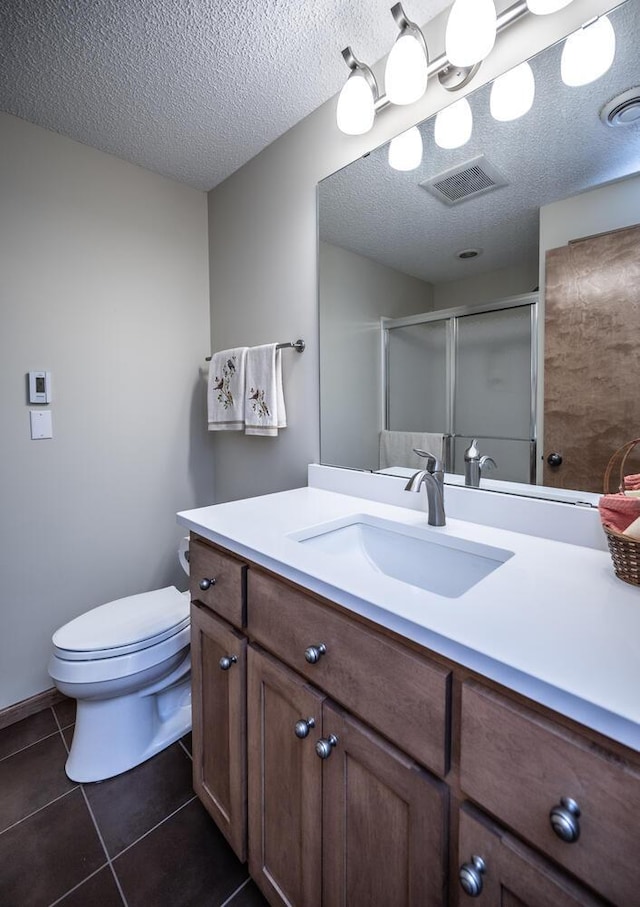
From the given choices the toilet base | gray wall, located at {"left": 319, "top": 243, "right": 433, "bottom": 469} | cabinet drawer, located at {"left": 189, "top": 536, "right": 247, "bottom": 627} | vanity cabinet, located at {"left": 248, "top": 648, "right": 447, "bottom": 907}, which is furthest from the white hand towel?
vanity cabinet, located at {"left": 248, "top": 648, "right": 447, "bottom": 907}

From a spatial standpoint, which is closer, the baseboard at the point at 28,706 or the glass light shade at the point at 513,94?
the glass light shade at the point at 513,94

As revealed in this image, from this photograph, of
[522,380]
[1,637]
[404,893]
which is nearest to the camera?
[404,893]

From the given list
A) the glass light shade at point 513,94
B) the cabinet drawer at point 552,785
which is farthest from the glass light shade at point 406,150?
the cabinet drawer at point 552,785

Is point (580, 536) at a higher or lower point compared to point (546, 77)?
lower

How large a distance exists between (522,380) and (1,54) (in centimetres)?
182

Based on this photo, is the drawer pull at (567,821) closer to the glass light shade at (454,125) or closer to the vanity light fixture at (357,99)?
the glass light shade at (454,125)

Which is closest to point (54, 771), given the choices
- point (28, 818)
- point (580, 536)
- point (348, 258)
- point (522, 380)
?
point (28, 818)

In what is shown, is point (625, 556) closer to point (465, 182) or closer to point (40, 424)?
point (465, 182)

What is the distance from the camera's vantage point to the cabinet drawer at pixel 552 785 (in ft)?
1.37

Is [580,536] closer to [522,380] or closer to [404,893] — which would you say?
[522,380]

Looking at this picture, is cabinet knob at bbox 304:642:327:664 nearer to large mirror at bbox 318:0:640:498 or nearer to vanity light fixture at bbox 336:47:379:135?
large mirror at bbox 318:0:640:498

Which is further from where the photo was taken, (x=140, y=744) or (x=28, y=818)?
(x=140, y=744)

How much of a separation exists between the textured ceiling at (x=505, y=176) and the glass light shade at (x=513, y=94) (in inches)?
0.6

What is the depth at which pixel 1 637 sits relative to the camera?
1583mm
